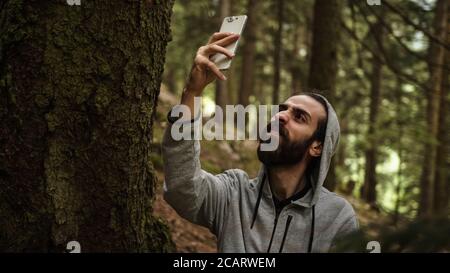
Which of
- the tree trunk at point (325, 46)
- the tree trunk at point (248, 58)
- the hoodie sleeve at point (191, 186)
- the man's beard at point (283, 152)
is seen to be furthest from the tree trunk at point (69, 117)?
the tree trunk at point (248, 58)

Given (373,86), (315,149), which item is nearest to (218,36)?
(315,149)

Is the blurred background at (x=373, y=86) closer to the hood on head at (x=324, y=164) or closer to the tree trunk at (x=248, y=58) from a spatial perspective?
the tree trunk at (x=248, y=58)

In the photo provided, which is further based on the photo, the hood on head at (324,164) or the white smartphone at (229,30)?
the hood on head at (324,164)

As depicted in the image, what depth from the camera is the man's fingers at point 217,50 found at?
2621mm

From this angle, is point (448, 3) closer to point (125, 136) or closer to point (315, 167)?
point (315, 167)

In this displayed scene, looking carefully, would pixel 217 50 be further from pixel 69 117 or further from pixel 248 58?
pixel 248 58

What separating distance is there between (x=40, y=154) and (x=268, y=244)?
59.3 inches

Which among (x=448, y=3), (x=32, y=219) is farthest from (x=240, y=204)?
(x=448, y=3)

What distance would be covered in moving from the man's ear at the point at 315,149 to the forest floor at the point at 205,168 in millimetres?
1463

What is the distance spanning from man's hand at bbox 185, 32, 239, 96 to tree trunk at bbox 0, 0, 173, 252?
336mm

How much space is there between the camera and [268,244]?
3.04m

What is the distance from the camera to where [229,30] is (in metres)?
2.79

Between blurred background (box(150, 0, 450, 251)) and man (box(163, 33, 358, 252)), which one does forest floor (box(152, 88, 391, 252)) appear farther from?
man (box(163, 33, 358, 252))
